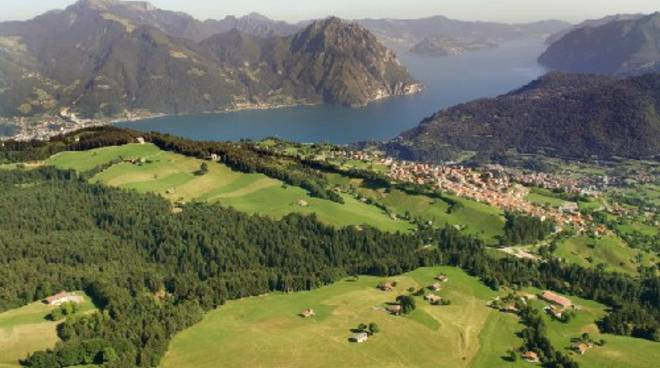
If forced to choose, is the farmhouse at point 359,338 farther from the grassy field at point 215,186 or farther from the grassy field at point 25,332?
the grassy field at point 215,186

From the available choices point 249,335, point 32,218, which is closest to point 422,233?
point 249,335

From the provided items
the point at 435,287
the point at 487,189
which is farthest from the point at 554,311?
the point at 487,189

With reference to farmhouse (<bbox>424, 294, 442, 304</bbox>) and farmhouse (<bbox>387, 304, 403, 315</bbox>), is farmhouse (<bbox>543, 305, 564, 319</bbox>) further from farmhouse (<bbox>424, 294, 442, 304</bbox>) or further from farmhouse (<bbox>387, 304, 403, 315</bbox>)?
farmhouse (<bbox>387, 304, 403, 315</bbox>)

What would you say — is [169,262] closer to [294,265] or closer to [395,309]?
[294,265]

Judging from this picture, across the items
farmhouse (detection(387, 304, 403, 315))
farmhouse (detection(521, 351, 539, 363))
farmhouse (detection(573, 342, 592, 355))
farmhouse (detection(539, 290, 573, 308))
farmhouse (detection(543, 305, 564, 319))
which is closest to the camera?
farmhouse (detection(521, 351, 539, 363))

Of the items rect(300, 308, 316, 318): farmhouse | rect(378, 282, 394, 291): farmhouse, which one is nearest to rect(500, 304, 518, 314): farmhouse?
Result: rect(378, 282, 394, 291): farmhouse

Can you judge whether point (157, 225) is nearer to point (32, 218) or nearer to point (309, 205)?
point (32, 218)
